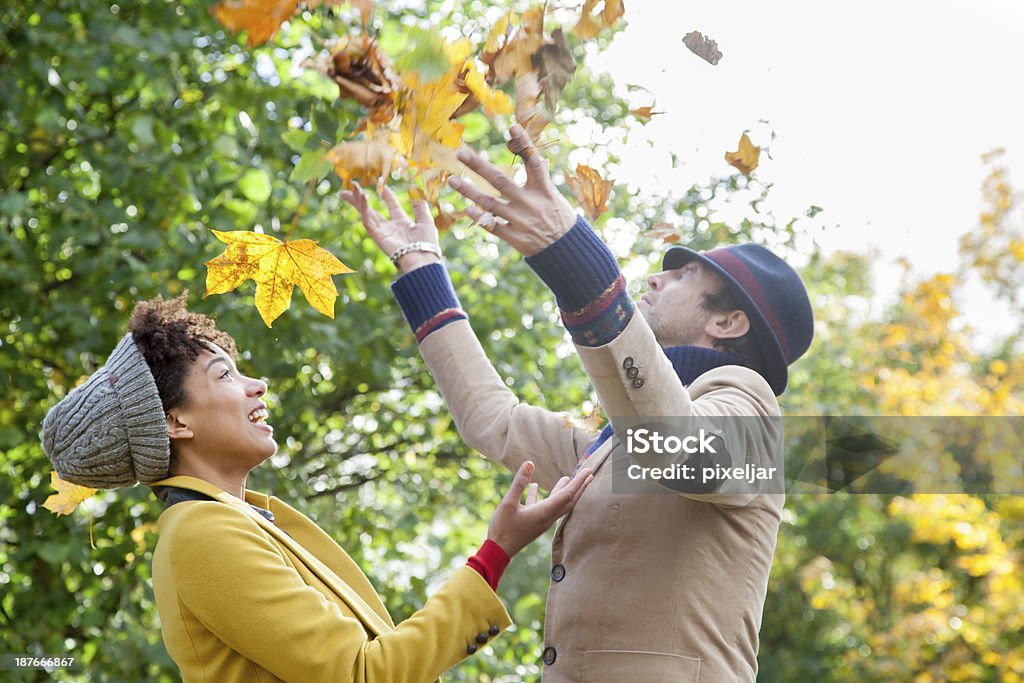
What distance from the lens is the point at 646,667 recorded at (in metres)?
1.54

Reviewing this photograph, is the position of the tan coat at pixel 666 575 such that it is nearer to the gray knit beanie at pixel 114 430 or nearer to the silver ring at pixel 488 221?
the silver ring at pixel 488 221

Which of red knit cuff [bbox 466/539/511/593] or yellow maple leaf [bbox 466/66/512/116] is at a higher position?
yellow maple leaf [bbox 466/66/512/116]

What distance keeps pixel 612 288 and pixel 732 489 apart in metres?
0.36

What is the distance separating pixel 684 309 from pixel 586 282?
0.58 m

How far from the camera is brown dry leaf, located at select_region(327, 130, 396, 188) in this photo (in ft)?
5.10

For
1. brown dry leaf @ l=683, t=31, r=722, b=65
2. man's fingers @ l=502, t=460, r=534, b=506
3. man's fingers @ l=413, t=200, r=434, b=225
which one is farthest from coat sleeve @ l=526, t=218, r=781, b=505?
man's fingers @ l=413, t=200, r=434, b=225

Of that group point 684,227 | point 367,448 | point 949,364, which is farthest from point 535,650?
point 949,364

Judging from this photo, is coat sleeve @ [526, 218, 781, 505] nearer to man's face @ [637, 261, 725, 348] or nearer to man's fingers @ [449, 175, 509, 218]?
man's fingers @ [449, 175, 509, 218]

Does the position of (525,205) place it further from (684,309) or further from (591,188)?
(684,309)

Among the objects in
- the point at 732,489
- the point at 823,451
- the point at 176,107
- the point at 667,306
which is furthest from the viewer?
the point at 176,107

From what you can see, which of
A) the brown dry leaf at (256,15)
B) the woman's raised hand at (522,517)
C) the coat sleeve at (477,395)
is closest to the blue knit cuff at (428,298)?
the coat sleeve at (477,395)

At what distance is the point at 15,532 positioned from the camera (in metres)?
3.30

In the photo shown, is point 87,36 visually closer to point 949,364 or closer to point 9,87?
point 9,87

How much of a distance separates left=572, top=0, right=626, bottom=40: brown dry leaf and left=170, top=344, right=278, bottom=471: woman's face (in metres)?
0.79
